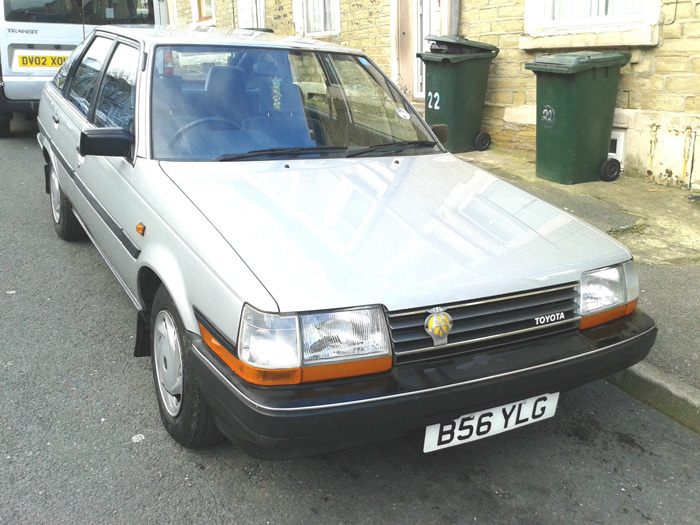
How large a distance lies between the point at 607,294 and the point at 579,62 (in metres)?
4.39

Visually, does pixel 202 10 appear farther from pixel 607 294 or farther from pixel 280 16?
pixel 607 294

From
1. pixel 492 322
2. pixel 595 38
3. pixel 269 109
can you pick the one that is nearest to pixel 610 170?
pixel 595 38

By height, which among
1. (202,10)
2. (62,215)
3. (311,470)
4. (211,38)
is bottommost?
(311,470)

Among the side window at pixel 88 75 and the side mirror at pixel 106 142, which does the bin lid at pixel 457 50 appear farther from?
the side mirror at pixel 106 142

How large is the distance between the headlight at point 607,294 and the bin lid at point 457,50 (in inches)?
228

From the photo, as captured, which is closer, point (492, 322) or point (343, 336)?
point (343, 336)

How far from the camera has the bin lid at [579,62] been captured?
6684 millimetres

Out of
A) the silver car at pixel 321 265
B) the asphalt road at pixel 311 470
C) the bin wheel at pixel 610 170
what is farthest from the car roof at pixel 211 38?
the bin wheel at pixel 610 170

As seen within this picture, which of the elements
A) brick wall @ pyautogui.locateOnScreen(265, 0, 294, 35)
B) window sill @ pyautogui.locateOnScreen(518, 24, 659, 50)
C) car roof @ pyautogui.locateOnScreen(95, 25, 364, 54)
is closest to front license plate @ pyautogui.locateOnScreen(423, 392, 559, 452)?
car roof @ pyautogui.locateOnScreen(95, 25, 364, 54)

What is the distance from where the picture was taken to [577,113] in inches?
269

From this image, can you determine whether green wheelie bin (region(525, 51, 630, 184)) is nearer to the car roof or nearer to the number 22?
the number 22

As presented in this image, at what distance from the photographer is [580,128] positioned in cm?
687

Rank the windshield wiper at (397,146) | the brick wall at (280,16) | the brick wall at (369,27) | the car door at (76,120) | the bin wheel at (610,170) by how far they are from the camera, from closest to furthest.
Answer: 1. the windshield wiper at (397,146)
2. the car door at (76,120)
3. the bin wheel at (610,170)
4. the brick wall at (369,27)
5. the brick wall at (280,16)

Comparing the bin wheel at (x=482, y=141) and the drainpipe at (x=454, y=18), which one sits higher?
the drainpipe at (x=454, y=18)
